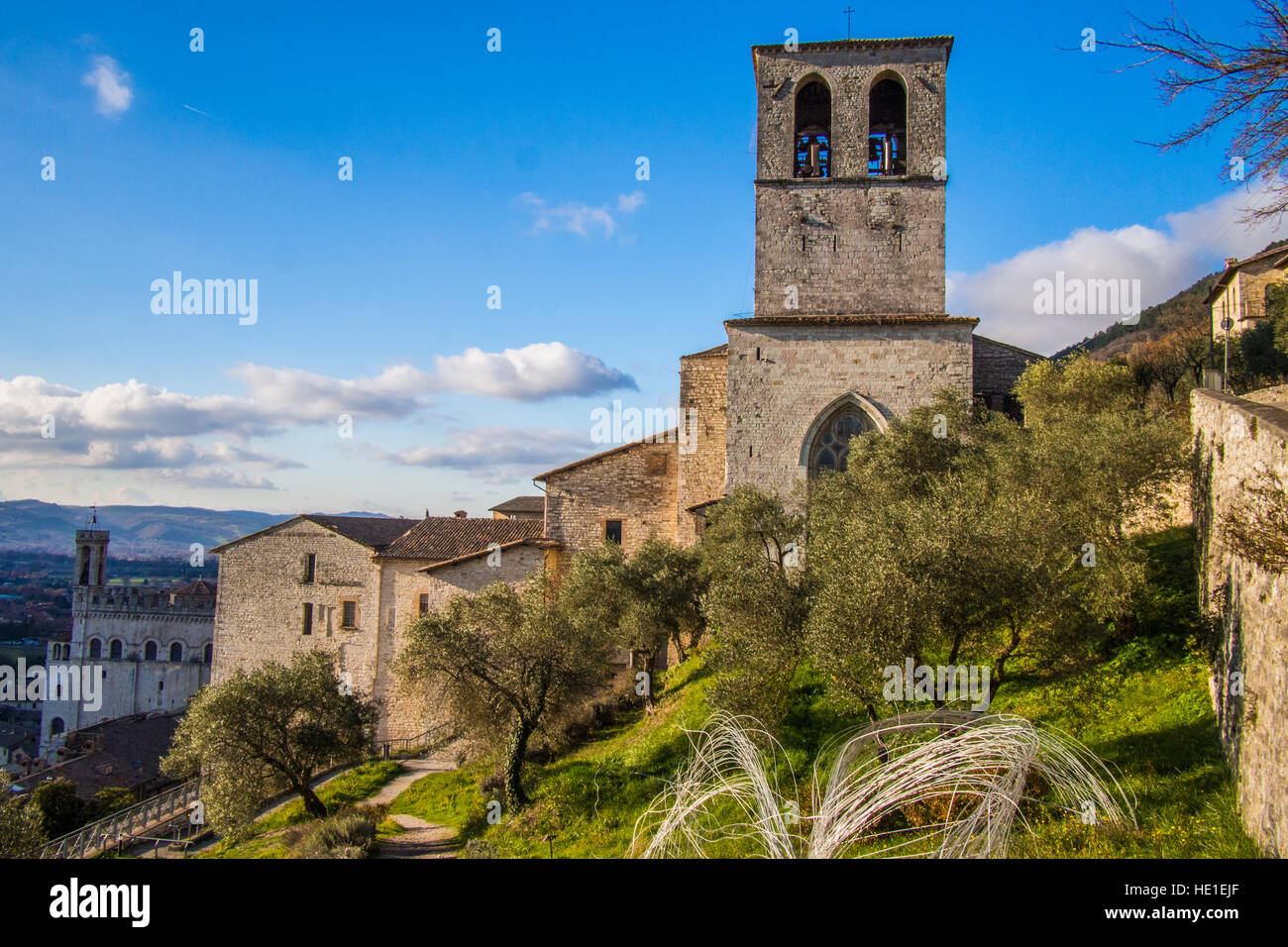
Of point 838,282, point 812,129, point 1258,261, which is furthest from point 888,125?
point 1258,261

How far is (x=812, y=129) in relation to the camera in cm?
2527

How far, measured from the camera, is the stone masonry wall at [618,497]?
86.8ft

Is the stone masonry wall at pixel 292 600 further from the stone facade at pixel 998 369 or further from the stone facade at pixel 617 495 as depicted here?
the stone facade at pixel 998 369

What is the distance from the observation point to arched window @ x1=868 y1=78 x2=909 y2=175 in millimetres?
24766

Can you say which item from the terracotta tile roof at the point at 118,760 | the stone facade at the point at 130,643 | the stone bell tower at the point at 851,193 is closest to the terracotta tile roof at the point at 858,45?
the stone bell tower at the point at 851,193

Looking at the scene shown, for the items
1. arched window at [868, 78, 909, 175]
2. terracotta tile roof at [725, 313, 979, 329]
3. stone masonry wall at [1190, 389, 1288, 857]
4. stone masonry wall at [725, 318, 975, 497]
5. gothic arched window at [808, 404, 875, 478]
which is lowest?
stone masonry wall at [1190, 389, 1288, 857]

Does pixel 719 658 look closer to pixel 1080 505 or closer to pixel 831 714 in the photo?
pixel 831 714

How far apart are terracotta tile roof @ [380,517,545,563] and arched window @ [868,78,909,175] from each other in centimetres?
1673

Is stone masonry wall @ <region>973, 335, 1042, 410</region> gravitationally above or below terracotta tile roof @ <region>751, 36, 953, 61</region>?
below

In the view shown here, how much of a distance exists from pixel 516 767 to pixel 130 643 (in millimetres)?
50188

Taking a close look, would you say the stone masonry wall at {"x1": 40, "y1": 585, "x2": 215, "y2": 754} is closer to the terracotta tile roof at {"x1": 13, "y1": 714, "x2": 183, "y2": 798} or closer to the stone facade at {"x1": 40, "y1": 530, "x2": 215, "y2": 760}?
the stone facade at {"x1": 40, "y1": 530, "x2": 215, "y2": 760}

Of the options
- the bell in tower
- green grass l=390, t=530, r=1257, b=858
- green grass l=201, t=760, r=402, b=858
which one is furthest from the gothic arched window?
the bell in tower

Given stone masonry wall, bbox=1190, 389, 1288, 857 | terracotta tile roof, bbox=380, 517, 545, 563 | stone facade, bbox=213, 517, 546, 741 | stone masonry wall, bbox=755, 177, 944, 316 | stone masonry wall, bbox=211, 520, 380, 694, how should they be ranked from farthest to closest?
stone masonry wall, bbox=211, 520, 380, 694 → terracotta tile roof, bbox=380, 517, 545, 563 → stone facade, bbox=213, 517, 546, 741 → stone masonry wall, bbox=755, 177, 944, 316 → stone masonry wall, bbox=1190, 389, 1288, 857
